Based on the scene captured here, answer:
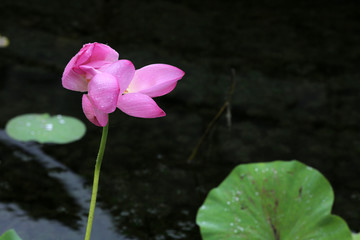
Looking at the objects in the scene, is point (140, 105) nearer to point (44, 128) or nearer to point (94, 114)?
point (94, 114)

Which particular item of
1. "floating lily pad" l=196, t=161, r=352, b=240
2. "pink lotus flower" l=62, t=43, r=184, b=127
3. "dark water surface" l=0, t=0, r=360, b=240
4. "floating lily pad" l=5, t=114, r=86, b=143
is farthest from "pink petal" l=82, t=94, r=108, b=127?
"floating lily pad" l=5, t=114, r=86, b=143

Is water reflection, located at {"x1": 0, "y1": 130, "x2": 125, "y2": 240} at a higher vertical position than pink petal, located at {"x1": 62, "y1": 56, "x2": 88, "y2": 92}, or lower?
lower

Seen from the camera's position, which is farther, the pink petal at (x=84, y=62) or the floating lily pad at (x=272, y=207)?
the floating lily pad at (x=272, y=207)

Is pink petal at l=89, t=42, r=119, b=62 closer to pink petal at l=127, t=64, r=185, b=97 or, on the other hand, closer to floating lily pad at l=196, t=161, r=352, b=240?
pink petal at l=127, t=64, r=185, b=97

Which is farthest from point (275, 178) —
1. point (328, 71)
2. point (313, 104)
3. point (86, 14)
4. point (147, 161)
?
point (86, 14)

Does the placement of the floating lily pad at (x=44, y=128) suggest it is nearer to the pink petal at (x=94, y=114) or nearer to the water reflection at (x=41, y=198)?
the water reflection at (x=41, y=198)

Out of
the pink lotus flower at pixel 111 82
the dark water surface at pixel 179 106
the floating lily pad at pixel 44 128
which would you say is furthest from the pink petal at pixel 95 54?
the floating lily pad at pixel 44 128

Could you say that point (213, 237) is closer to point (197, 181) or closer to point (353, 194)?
point (197, 181)
